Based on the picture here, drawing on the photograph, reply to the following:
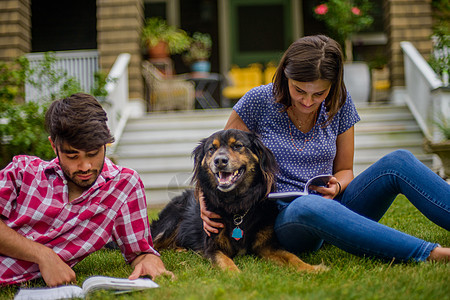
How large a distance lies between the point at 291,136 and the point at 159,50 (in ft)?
21.8

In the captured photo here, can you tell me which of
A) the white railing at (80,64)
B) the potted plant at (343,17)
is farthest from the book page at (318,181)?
the potted plant at (343,17)

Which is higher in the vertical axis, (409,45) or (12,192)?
(409,45)

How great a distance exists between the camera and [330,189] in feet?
8.37

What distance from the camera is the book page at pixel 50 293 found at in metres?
1.92

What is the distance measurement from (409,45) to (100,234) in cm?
642

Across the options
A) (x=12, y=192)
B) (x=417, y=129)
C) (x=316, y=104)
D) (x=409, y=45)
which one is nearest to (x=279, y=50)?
(x=409, y=45)

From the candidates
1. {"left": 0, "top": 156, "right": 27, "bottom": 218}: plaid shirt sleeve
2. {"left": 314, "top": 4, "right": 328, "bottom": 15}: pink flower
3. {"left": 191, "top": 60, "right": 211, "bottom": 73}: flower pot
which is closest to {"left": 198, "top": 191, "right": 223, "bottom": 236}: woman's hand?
{"left": 0, "top": 156, "right": 27, "bottom": 218}: plaid shirt sleeve

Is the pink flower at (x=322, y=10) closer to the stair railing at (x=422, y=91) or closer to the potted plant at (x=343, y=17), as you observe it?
the potted plant at (x=343, y=17)

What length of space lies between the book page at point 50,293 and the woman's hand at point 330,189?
1.37m

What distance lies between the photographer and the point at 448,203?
2.28 meters

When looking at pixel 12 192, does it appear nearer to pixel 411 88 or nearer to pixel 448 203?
pixel 448 203

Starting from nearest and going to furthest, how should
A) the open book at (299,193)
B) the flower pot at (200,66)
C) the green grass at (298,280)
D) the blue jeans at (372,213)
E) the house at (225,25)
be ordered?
the green grass at (298,280) → the blue jeans at (372,213) → the open book at (299,193) → the flower pot at (200,66) → the house at (225,25)

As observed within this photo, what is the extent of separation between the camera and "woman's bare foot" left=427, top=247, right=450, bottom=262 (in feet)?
7.09

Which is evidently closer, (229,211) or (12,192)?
(12,192)
